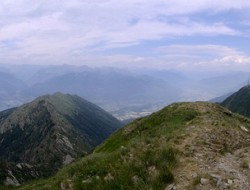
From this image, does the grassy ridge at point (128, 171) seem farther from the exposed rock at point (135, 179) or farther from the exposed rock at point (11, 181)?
the exposed rock at point (11, 181)

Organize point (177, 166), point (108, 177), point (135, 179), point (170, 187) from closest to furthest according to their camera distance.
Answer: point (170, 187), point (135, 179), point (177, 166), point (108, 177)

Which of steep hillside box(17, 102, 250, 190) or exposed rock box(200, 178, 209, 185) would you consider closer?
exposed rock box(200, 178, 209, 185)

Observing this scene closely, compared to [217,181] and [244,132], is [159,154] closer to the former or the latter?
[217,181]

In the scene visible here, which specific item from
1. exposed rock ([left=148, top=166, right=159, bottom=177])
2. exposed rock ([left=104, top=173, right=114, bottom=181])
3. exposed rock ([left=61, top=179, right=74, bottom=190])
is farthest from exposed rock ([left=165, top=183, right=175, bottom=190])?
exposed rock ([left=61, top=179, right=74, bottom=190])

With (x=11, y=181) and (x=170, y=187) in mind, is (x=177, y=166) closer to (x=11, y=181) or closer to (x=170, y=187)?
(x=170, y=187)

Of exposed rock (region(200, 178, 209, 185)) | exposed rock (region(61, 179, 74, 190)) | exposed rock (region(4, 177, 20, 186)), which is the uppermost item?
exposed rock (region(200, 178, 209, 185))

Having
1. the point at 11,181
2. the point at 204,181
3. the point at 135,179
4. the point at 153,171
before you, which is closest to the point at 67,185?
the point at 135,179

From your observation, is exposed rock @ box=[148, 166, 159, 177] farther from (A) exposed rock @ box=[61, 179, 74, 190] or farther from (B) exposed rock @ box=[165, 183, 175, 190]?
(A) exposed rock @ box=[61, 179, 74, 190]

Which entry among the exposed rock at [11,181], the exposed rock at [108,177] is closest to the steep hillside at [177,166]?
the exposed rock at [108,177]

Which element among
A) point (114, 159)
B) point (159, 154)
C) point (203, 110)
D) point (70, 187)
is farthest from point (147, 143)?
point (203, 110)

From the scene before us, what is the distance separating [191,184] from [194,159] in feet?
10.6

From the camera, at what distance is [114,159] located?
20781 millimetres

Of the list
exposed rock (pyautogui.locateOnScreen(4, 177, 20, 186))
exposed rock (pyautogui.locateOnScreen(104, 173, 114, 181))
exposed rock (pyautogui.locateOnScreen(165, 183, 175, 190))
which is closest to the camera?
exposed rock (pyautogui.locateOnScreen(165, 183, 175, 190))

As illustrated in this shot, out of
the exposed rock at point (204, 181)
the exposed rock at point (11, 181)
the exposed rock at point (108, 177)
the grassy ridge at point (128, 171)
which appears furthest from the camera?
the exposed rock at point (11, 181)
